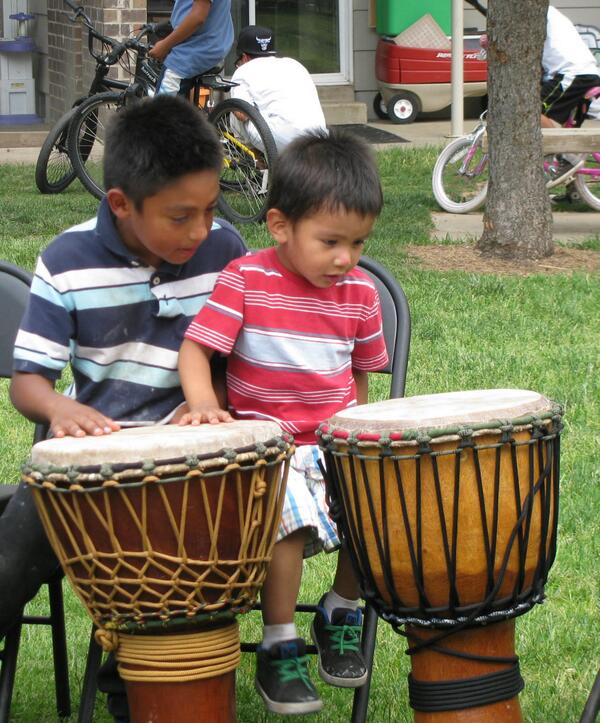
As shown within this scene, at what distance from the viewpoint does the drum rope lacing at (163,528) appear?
221 cm

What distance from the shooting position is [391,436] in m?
2.30

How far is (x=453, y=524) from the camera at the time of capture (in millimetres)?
Result: 2322

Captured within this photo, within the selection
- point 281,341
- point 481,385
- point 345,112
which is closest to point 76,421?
point 281,341

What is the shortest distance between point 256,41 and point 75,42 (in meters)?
3.82

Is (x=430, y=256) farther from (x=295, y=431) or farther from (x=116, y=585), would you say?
(x=116, y=585)

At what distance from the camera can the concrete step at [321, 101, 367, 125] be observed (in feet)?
40.4

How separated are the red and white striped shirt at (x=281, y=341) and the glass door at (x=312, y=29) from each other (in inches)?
423

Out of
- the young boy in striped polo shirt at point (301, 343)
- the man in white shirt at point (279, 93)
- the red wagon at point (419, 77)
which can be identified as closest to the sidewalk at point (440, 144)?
the red wagon at point (419, 77)

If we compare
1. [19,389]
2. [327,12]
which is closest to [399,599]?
[19,389]

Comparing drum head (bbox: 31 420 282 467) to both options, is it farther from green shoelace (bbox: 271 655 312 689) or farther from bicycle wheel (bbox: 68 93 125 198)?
bicycle wheel (bbox: 68 93 125 198)

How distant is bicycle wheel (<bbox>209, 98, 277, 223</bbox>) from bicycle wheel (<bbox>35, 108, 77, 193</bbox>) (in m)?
1.18

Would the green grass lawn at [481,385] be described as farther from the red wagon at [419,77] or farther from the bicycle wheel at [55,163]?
the red wagon at [419,77]

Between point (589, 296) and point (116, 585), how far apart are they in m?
4.39

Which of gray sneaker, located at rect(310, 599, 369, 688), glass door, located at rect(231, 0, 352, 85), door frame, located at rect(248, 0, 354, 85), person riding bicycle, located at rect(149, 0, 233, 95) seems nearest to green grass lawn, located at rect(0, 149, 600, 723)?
gray sneaker, located at rect(310, 599, 369, 688)
